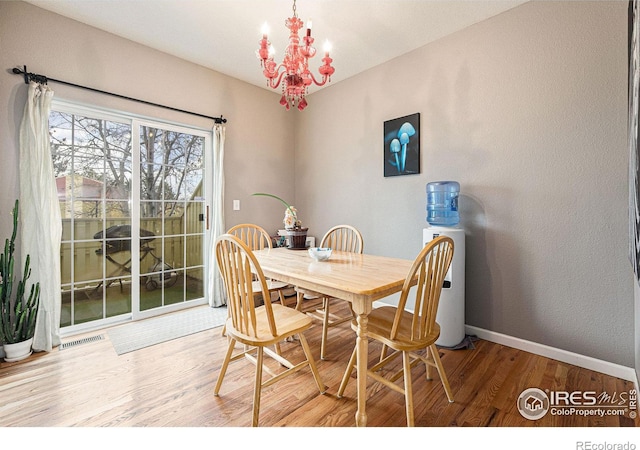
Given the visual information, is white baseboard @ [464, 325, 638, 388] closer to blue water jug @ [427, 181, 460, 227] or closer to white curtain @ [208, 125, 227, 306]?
blue water jug @ [427, 181, 460, 227]

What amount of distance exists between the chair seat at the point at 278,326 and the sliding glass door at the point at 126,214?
1784 millimetres

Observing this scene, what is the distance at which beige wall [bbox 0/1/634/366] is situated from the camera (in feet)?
6.18

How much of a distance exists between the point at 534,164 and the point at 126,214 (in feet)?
11.9

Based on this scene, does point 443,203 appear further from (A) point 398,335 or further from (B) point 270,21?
(B) point 270,21

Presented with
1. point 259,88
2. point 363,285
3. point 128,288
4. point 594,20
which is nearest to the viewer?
point 363,285

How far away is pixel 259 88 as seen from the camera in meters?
3.65

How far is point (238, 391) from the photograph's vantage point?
1725mm

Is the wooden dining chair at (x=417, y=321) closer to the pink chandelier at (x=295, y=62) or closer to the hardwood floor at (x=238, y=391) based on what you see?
the hardwood floor at (x=238, y=391)

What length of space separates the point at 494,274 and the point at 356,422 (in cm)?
170

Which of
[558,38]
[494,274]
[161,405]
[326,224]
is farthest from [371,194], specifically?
[161,405]

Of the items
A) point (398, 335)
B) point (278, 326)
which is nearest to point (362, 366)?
point (398, 335)

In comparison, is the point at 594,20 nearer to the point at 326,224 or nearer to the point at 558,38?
the point at 558,38

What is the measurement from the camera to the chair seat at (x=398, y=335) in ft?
4.62

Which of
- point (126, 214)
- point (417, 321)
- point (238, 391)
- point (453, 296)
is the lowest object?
point (238, 391)
